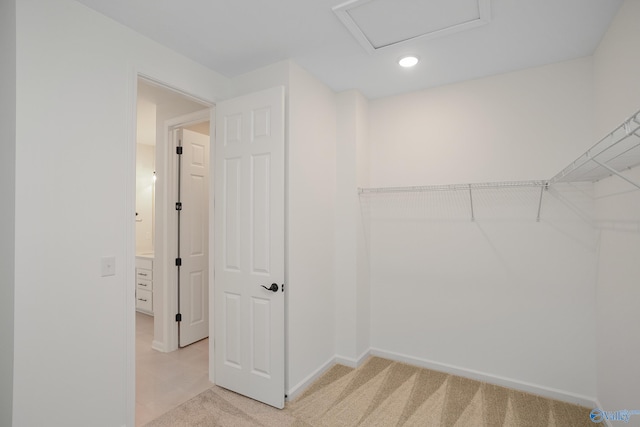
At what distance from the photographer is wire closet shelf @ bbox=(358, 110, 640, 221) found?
122 cm

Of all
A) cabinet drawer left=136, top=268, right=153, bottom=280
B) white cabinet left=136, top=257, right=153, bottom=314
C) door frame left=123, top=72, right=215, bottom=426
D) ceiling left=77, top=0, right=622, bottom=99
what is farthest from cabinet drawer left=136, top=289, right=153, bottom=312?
ceiling left=77, top=0, right=622, bottom=99

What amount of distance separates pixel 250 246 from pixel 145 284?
9.91ft

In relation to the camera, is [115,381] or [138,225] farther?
[138,225]

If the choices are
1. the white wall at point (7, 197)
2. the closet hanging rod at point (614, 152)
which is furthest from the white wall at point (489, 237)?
the white wall at point (7, 197)

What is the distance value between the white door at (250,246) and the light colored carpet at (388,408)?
15 cm

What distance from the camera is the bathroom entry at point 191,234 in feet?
11.2

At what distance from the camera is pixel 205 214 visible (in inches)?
145

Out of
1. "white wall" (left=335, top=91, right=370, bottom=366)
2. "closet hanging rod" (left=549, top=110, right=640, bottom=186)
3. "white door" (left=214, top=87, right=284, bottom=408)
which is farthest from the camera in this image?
"white wall" (left=335, top=91, right=370, bottom=366)

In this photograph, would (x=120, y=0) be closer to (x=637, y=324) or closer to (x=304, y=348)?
(x=304, y=348)

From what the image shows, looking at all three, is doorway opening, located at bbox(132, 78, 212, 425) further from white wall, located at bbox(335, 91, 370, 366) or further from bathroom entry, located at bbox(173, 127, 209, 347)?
white wall, located at bbox(335, 91, 370, 366)

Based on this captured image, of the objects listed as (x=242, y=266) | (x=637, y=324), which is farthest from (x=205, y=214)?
(x=637, y=324)

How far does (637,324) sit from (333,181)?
2282 mm

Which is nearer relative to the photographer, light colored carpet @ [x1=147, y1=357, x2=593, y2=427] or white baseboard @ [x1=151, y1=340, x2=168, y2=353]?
light colored carpet @ [x1=147, y1=357, x2=593, y2=427]

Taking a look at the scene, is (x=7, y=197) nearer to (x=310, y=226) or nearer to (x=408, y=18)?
(x=310, y=226)
